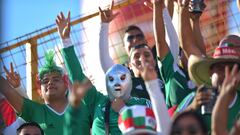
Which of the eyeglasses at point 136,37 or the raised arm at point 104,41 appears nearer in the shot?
the eyeglasses at point 136,37

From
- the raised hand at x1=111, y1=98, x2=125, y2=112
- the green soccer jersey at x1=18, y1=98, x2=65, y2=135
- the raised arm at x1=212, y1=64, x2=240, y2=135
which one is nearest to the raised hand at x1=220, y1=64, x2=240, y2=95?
the raised arm at x1=212, y1=64, x2=240, y2=135

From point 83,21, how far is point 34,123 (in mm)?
3229

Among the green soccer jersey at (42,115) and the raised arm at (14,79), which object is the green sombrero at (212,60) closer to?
the green soccer jersey at (42,115)

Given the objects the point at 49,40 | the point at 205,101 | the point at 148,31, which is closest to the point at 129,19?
the point at 148,31

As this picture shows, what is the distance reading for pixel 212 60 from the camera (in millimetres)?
8469

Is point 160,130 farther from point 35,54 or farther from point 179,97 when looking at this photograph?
point 35,54

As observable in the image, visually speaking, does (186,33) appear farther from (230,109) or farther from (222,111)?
(222,111)

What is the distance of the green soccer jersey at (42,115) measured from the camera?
9.35 m

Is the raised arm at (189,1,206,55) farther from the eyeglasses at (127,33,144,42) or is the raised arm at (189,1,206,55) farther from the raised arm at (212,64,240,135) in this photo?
the raised arm at (212,64,240,135)

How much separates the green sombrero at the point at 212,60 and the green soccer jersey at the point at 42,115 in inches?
53.9

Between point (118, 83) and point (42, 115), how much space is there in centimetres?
84

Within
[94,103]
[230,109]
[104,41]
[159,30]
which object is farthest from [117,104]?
[230,109]

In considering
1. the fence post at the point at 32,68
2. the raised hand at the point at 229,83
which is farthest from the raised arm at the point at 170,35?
the fence post at the point at 32,68

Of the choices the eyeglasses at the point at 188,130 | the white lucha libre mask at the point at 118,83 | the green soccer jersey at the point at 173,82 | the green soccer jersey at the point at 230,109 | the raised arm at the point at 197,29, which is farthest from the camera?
the raised arm at the point at 197,29
